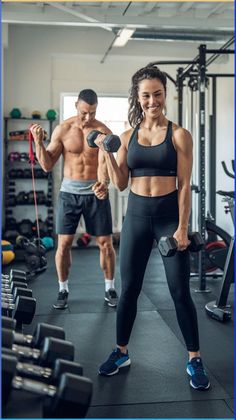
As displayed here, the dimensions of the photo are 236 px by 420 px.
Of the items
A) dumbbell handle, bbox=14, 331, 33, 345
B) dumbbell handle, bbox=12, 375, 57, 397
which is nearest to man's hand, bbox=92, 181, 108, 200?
dumbbell handle, bbox=14, 331, 33, 345

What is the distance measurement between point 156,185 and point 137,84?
0.43 meters

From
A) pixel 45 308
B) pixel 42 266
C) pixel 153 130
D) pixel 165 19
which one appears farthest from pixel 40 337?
pixel 165 19

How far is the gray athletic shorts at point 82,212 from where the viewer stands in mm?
3332

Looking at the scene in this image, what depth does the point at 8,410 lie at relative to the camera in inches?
49.3

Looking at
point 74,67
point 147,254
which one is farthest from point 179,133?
point 74,67

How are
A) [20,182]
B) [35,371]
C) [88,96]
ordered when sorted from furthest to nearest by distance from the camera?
1. [20,182]
2. [88,96]
3. [35,371]

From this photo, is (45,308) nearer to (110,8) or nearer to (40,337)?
(40,337)

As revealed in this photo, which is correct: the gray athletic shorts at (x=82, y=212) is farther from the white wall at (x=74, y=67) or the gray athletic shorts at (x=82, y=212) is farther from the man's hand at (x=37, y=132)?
the white wall at (x=74, y=67)

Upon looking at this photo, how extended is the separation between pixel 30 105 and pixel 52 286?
3.49 m

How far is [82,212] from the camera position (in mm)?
3373

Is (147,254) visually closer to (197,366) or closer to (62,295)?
(197,366)

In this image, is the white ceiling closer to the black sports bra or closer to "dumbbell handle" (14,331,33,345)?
the black sports bra

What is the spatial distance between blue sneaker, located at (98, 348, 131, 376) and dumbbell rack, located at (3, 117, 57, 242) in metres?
4.36

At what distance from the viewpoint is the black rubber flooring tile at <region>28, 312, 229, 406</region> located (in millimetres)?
2018
